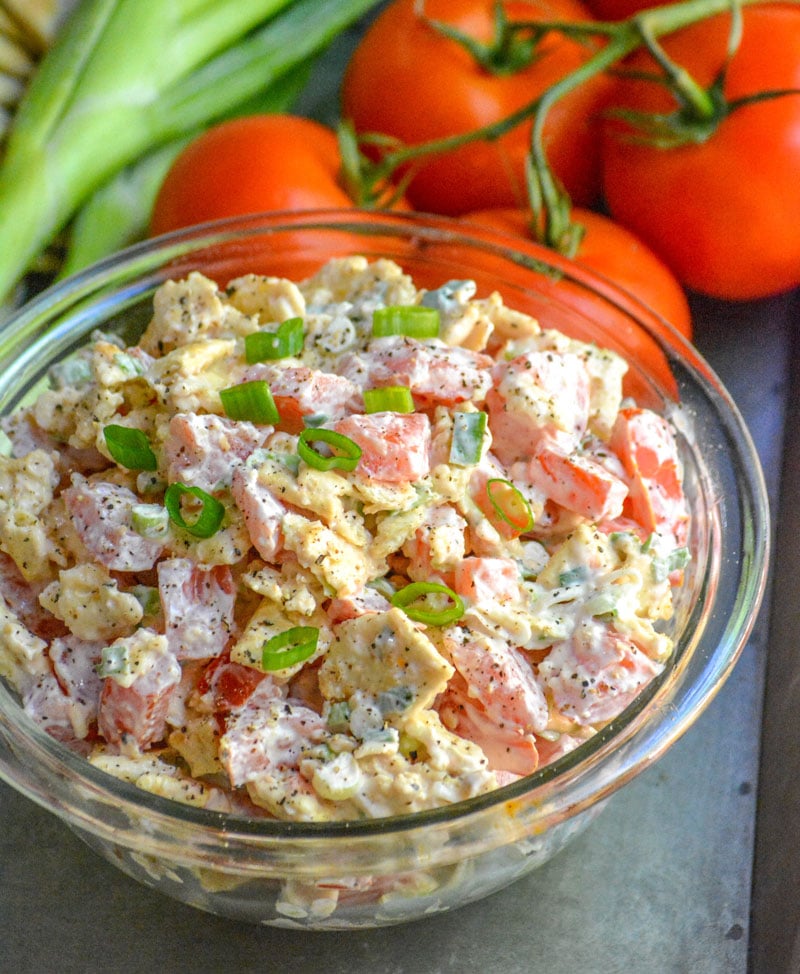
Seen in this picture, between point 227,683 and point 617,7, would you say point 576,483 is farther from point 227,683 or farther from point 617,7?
point 617,7

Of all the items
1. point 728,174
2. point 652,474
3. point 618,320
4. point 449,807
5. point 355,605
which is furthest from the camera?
point 728,174

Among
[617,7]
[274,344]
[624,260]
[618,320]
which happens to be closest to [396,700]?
[274,344]

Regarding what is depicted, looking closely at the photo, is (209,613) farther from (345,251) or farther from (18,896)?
(345,251)

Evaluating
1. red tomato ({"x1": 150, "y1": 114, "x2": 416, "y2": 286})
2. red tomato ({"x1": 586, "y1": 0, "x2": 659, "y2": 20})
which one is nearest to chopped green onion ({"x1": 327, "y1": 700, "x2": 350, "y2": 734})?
red tomato ({"x1": 150, "y1": 114, "x2": 416, "y2": 286})

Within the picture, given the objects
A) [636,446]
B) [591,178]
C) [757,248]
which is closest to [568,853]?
[636,446]

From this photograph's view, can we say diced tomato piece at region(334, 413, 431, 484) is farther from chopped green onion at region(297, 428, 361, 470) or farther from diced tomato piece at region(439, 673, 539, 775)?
diced tomato piece at region(439, 673, 539, 775)

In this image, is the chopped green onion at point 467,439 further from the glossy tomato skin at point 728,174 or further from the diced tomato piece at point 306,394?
the glossy tomato skin at point 728,174

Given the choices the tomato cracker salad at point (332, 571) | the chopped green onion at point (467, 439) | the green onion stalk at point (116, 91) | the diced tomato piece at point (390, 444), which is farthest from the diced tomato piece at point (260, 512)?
the green onion stalk at point (116, 91)
